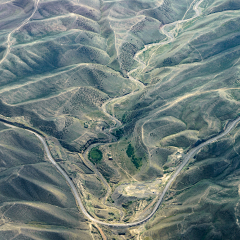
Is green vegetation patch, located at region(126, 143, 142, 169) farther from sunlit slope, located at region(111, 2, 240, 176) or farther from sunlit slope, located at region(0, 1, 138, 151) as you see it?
sunlit slope, located at region(0, 1, 138, 151)

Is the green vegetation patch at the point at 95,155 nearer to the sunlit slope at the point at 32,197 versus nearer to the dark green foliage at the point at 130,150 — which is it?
the dark green foliage at the point at 130,150

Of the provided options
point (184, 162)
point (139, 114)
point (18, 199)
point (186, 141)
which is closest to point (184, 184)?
point (184, 162)

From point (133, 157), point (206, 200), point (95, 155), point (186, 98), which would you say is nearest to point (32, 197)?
point (95, 155)

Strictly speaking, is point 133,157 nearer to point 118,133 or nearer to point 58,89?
point 118,133

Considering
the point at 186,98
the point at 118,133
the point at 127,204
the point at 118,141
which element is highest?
the point at 186,98

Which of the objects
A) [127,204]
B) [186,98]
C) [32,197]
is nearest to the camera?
[32,197]

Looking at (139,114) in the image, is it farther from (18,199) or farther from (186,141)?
(18,199)
